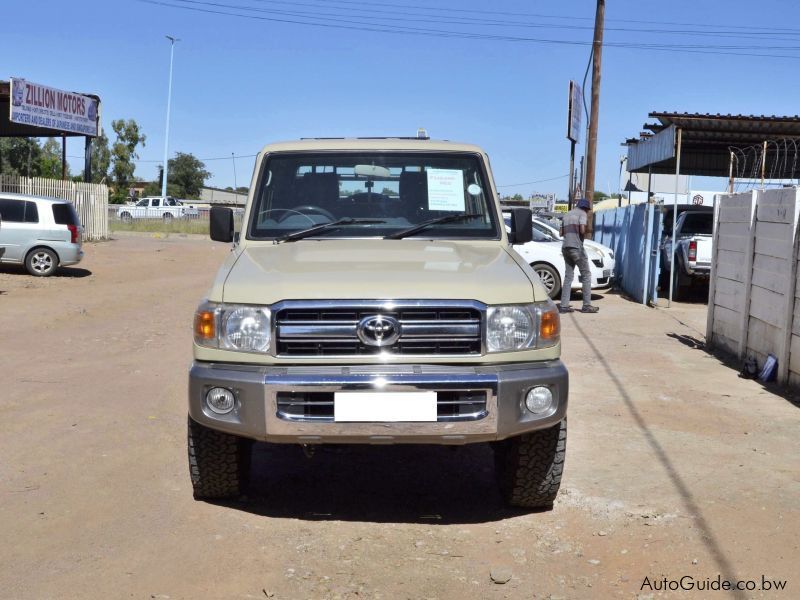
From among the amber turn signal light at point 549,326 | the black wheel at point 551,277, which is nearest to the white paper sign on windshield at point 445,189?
the amber turn signal light at point 549,326

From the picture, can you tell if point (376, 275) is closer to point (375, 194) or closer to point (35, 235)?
point (375, 194)

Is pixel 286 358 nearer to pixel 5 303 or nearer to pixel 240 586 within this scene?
pixel 240 586

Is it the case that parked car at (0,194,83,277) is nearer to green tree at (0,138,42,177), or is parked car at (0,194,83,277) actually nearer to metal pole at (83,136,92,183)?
metal pole at (83,136,92,183)

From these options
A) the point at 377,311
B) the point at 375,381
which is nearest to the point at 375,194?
the point at 377,311

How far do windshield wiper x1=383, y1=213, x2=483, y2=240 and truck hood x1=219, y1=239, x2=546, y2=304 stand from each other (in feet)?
0.68

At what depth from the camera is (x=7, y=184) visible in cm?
2614

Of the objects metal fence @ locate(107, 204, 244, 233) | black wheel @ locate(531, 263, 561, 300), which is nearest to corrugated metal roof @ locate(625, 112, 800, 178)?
black wheel @ locate(531, 263, 561, 300)

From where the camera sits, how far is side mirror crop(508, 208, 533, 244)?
5.82 meters

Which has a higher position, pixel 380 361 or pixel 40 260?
pixel 380 361

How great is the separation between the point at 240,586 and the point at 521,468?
1.55 metres

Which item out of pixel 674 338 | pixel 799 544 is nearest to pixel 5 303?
pixel 674 338

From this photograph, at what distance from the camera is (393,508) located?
485cm

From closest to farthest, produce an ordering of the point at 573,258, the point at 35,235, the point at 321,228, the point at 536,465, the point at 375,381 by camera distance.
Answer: the point at 375,381
the point at 536,465
the point at 321,228
the point at 573,258
the point at 35,235

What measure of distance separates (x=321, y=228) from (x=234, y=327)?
4.14ft
